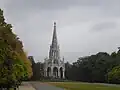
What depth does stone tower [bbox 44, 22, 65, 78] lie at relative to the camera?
163 m

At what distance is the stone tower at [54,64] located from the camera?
16275 cm

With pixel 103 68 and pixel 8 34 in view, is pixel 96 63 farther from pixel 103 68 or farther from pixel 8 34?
pixel 8 34

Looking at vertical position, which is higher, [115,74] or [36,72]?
[36,72]

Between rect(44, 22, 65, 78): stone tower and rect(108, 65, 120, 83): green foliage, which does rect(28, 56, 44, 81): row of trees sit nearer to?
rect(44, 22, 65, 78): stone tower

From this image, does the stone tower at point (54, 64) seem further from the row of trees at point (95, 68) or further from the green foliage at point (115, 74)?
the green foliage at point (115, 74)

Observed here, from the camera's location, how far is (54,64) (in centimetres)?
16462

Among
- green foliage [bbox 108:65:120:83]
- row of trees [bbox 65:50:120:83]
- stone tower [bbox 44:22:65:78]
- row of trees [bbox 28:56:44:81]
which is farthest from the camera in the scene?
stone tower [bbox 44:22:65:78]

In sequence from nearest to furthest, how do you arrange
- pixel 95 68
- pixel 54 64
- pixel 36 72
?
1. pixel 95 68
2. pixel 36 72
3. pixel 54 64

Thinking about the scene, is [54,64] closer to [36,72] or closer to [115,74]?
[36,72]

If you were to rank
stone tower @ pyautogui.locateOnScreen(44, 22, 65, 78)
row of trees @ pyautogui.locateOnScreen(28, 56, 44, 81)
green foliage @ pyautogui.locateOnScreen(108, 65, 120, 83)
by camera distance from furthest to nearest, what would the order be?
stone tower @ pyautogui.locateOnScreen(44, 22, 65, 78) < row of trees @ pyautogui.locateOnScreen(28, 56, 44, 81) < green foliage @ pyautogui.locateOnScreen(108, 65, 120, 83)

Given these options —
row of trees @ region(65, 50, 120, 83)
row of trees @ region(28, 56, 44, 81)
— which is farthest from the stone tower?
row of trees @ region(65, 50, 120, 83)

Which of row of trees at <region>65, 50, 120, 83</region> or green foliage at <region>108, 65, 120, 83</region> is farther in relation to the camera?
row of trees at <region>65, 50, 120, 83</region>

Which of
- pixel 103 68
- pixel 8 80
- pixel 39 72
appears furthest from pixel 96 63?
pixel 8 80

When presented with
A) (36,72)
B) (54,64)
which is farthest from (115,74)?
(54,64)
